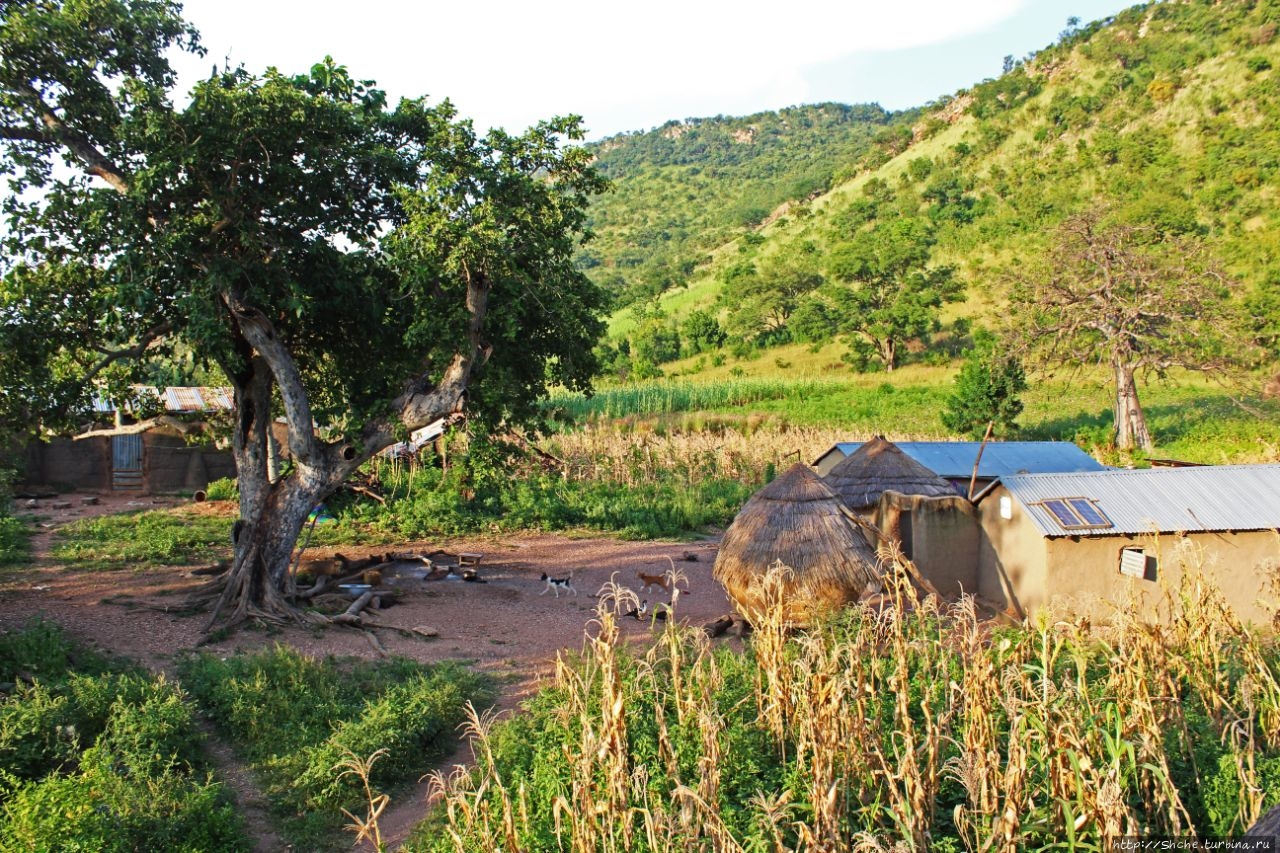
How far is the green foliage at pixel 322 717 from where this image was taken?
551cm

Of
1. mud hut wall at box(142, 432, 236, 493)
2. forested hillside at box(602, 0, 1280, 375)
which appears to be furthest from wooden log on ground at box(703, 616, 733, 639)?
forested hillside at box(602, 0, 1280, 375)

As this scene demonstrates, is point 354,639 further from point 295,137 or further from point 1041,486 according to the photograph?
point 1041,486

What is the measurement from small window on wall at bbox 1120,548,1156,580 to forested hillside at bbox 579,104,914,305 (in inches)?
1403

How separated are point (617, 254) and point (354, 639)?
66.6 m

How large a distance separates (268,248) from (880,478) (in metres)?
7.32

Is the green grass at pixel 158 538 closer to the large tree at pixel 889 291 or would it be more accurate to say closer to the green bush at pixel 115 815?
the green bush at pixel 115 815

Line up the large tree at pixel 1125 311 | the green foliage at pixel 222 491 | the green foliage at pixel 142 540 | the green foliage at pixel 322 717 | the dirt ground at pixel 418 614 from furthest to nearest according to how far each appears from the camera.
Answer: the large tree at pixel 1125 311 < the green foliage at pixel 222 491 < the green foliage at pixel 142 540 < the dirt ground at pixel 418 614 < the green foliage at pixel 322 717

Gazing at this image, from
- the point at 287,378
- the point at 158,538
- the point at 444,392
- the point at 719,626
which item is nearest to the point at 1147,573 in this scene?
the point at 719,626

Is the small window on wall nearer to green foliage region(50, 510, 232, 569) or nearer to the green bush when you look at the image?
the green bush

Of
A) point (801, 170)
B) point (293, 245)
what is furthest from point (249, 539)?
point (801, 170)

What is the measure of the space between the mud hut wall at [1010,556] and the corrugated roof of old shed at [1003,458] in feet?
8.76

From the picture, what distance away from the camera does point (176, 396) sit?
72.1 feet

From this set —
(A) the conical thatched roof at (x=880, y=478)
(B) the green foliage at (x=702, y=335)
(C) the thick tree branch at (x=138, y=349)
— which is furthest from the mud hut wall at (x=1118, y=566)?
(B) the green foliage at (x=702, y=335)

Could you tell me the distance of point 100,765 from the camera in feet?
16.1
